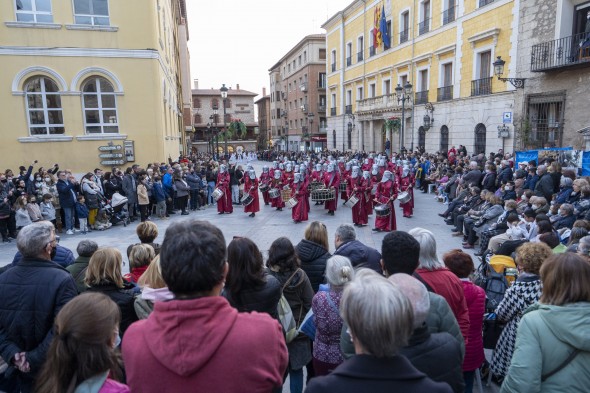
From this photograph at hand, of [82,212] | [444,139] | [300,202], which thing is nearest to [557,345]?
[300,202]

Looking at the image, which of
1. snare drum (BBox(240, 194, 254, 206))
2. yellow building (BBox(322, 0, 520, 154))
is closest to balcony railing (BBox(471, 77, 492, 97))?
yellow building (BBox(322, 0, 520, 154))

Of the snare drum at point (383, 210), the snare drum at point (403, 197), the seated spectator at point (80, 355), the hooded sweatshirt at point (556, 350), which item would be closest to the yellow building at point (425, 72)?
the snare drum at point (403, 197)

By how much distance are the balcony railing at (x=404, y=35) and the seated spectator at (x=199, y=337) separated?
31260mm

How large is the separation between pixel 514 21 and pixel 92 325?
21921 millimetres

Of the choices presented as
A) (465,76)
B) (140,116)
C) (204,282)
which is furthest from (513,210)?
(465,76)

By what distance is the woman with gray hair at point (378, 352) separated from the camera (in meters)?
1.56

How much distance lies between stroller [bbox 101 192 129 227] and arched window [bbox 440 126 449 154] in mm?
18992

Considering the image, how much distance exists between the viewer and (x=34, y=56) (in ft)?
49.9

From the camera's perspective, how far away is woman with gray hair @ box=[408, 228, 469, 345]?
9.95 feet

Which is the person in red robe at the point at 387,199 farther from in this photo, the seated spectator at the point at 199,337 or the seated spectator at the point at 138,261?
the seated spectator at the point at 199,337

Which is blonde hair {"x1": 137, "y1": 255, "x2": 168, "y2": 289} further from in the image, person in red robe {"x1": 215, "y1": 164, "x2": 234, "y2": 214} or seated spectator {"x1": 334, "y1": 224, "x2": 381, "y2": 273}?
person in red robe {"x1": 215, "y1": 164, "x2": 234, "y2": 214}

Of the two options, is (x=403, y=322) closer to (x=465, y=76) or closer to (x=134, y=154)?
(x=134, y=154)

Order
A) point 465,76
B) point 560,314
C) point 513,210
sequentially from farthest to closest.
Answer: point 465,76 → point 513,210 → point 560,314

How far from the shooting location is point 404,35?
98.1ft
